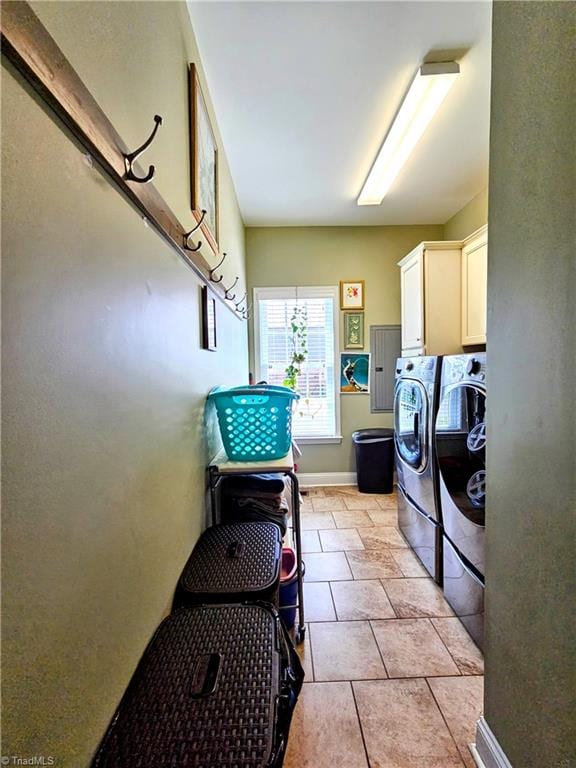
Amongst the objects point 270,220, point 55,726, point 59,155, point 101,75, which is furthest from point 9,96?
point 270,220

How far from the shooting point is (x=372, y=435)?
3.96 meters

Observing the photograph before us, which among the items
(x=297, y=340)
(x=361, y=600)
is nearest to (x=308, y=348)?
(x=297, y=340)

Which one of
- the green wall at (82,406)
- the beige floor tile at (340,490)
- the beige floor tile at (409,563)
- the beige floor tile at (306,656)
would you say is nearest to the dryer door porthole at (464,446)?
the beige floor tile at (409,563)

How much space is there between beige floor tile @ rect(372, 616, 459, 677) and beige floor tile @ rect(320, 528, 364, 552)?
0.78 metres

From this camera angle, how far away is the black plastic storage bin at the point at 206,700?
2.27 ft

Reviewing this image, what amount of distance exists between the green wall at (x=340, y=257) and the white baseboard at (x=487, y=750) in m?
3.26

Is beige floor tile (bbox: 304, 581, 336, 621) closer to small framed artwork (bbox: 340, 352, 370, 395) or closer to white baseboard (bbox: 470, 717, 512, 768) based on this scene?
white baseboard (bbox: 470, 717, 512, 768)

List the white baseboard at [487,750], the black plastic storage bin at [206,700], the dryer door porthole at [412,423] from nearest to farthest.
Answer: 1. the black plastic storage bin at [206,700]
2. the white baseboard at [487,750]
3. the dryer door porthole at [412,423]

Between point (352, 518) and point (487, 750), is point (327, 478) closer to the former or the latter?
point (352, 518)

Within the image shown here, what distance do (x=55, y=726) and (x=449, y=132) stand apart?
315 cm

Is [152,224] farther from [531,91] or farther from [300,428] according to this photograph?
[300,428]

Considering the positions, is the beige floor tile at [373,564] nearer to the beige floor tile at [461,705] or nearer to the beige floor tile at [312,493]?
the beige floor tile at [461,705]

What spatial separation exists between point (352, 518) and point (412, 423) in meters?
1.19

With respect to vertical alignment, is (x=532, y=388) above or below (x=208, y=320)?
below
